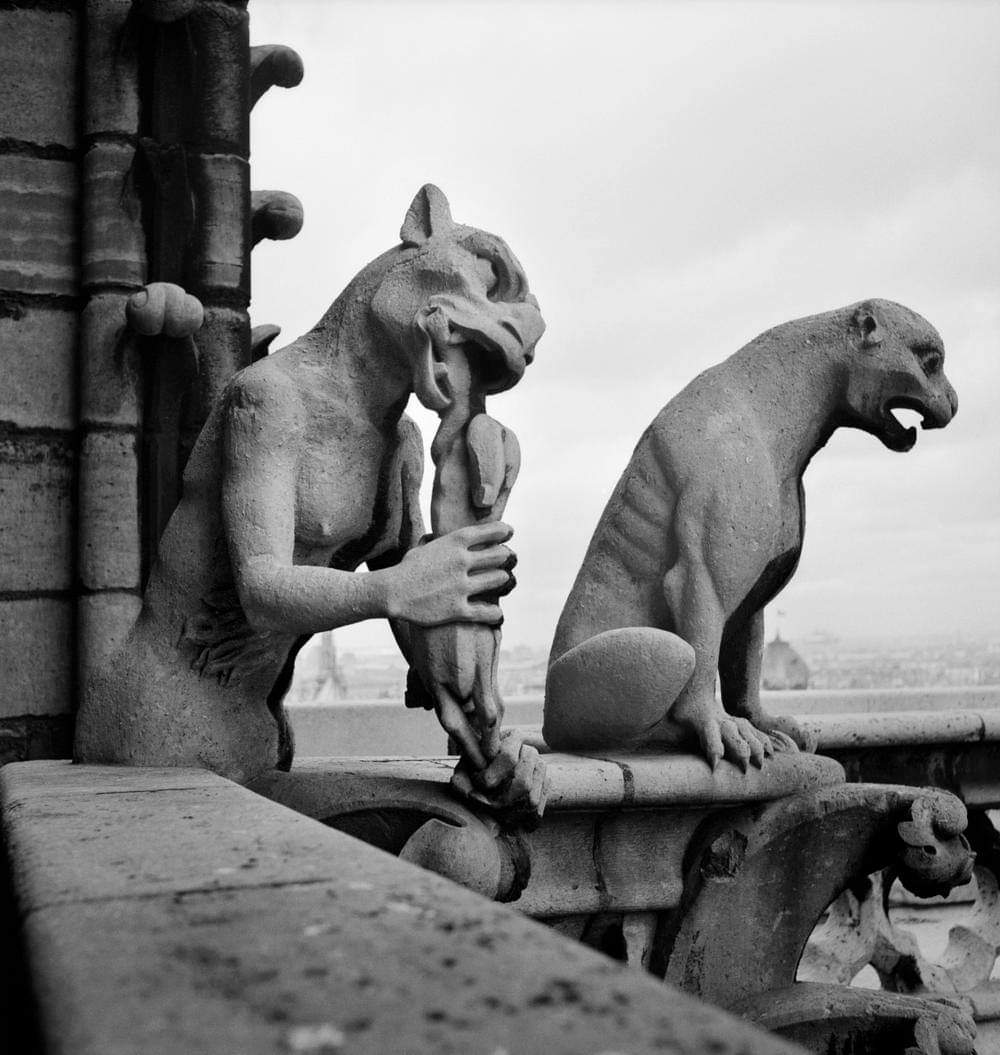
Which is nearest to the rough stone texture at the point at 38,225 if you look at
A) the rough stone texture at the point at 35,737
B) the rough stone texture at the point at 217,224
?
the rough stone texture at the point at 217,224

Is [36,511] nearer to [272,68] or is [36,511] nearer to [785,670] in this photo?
[272,68]

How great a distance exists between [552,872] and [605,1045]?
5.45 ft

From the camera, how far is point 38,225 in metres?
3.26

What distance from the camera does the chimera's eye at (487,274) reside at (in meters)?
2.28

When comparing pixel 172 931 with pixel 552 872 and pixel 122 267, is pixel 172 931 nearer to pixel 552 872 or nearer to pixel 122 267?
pixel 552 872

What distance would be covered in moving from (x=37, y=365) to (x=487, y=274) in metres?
1.39

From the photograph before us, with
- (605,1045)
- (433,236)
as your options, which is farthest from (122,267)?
Result: (605,1045)

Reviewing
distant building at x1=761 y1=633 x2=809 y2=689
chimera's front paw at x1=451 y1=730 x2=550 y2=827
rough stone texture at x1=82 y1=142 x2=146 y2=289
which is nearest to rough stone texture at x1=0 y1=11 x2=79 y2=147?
rough stone texture at x1=82 y1=142 x2=146 y2=289

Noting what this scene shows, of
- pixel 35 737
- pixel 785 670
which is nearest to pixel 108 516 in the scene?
pixel 35 737

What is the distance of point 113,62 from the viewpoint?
3.27 metres

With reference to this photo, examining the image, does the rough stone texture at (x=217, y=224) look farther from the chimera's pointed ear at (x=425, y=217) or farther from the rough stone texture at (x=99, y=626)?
the chimera's pointed ear at (x=425, y=217)

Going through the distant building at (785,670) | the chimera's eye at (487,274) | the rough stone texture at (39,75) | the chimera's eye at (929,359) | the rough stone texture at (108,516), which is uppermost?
the rough stone texture at (39,75)

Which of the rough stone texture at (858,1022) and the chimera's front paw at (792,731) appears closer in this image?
the rough stone texture at (858,1022)

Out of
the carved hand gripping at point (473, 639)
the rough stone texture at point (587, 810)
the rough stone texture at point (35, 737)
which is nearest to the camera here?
the carved hand gripping at point (473, 639)
